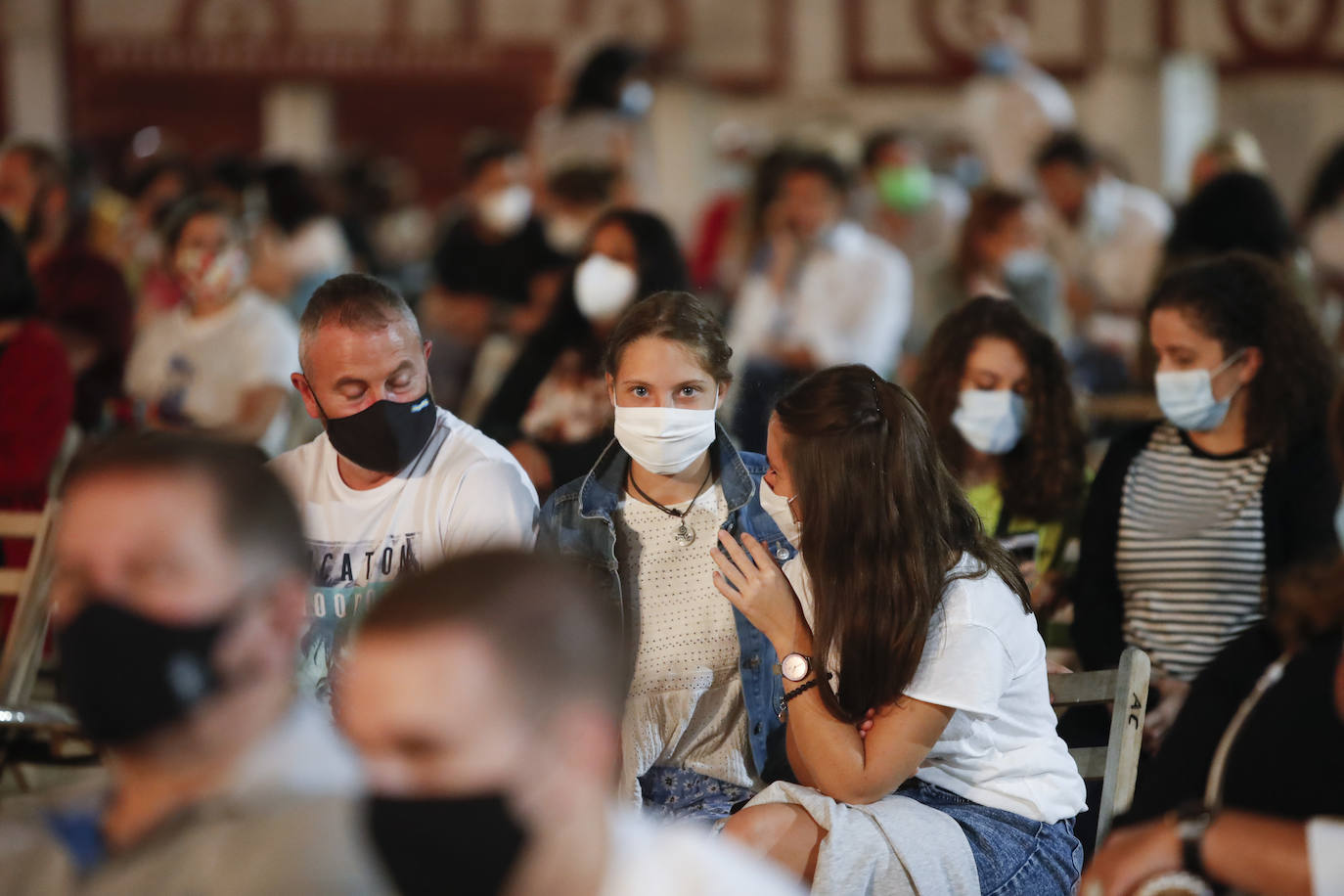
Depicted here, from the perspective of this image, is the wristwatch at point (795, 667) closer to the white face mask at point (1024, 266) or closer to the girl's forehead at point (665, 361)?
the girl's forehead at point (665, 361)

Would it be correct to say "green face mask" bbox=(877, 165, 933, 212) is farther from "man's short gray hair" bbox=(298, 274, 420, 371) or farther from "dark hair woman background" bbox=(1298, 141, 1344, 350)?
"man's short gray hair" bbox=(298, 274, 420, 371)

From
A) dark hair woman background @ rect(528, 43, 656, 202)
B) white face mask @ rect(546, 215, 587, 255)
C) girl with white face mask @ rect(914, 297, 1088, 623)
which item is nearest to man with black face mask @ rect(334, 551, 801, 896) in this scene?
girl with white face mask @ rect(914, 297, 1088, 623)

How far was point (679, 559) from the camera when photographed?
3.11m

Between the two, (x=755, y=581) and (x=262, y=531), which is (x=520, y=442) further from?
(x=262, y=531)

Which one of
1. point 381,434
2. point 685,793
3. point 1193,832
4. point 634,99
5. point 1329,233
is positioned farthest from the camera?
point 634,99

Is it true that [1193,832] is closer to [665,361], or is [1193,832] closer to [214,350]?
[665,361]

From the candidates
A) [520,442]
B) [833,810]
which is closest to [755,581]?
[833,810]

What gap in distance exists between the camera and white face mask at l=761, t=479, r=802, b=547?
122 inches

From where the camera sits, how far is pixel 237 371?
5.36 metres

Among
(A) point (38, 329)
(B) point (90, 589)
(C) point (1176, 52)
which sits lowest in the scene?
(B) point (90, 589)

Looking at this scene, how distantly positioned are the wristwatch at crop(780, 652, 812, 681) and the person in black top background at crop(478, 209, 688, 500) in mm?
1991

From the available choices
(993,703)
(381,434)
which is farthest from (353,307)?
(993,703)

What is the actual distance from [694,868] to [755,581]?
1205mm

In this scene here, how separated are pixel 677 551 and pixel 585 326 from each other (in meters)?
1.85
